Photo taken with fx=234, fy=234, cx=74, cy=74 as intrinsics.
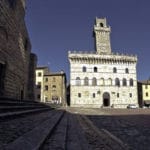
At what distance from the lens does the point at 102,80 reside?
187 ft

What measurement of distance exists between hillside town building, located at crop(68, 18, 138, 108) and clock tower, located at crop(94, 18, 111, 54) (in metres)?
4.37

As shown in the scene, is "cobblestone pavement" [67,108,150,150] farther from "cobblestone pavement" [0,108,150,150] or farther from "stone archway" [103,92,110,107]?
"stone archway" [103,92,110,107]

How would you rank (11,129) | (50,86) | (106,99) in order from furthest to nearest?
1. (50,86)
2. (106,99)
3. (11,129)

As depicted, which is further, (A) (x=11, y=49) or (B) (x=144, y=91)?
→ (B) (x=144, y=91)

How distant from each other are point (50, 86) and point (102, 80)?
14742 millimetres

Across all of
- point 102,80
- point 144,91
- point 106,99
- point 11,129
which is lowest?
point 11,129

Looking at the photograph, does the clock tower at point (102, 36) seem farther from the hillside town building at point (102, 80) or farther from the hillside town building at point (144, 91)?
the hillside town building at point (144, 91)

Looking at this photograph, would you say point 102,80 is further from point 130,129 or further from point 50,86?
point 130,129

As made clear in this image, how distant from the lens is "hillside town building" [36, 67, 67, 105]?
2453 inches

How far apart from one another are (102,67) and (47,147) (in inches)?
2107

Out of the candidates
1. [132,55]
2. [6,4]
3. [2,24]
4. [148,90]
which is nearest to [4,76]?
[2,24]

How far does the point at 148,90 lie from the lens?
231 ft

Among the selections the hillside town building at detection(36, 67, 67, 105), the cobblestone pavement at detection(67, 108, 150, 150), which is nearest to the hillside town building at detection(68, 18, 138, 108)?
the hillside town building at detection(36, 67, 67, 105)

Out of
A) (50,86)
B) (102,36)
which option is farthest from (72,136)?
(102,36)
